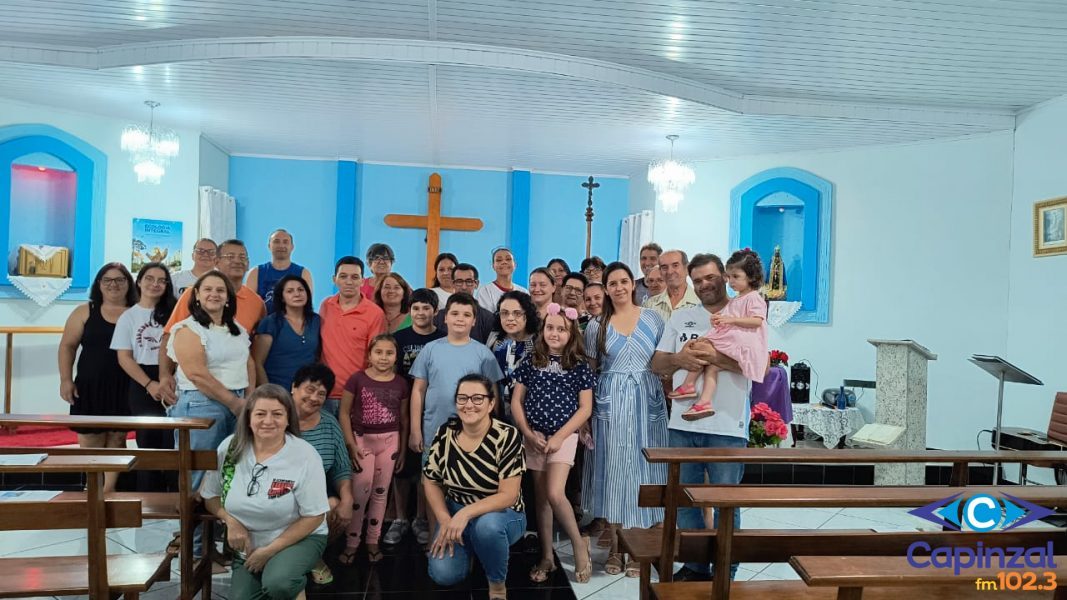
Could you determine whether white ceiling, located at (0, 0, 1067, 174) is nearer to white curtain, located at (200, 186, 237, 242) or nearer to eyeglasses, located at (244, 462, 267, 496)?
white curtain, located at (200, 186, 237, 242)

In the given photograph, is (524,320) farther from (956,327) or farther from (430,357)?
(956,327)

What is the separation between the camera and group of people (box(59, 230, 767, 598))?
2664 millimetres

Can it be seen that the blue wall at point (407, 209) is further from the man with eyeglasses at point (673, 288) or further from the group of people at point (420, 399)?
the man with eyeglasses at point (673, 288)

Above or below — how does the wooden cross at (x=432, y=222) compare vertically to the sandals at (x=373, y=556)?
above

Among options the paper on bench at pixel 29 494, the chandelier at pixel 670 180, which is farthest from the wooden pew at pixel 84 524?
the chandelier at pixel 670 180

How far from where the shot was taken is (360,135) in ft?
22.7

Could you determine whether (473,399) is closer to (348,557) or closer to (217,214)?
(348,557)

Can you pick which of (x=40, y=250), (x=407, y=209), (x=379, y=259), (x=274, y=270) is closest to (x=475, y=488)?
(x=379, y=259)

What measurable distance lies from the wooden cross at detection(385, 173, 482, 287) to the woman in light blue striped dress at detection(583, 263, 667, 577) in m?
5.01

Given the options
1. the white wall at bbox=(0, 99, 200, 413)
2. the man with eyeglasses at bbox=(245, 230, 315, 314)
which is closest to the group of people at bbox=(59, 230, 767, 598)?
the man with eyeglasses at bbox=(245, 230, 315, 314)

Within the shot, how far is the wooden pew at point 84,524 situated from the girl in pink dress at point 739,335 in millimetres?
2131

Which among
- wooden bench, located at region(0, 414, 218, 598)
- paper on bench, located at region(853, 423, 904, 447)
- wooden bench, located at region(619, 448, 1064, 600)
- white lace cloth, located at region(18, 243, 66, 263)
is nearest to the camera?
wooden bench, located at region(619, 448, 1064, 600)

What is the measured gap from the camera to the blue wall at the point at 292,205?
793 centimetres

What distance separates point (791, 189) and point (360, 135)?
4556 millimetres
